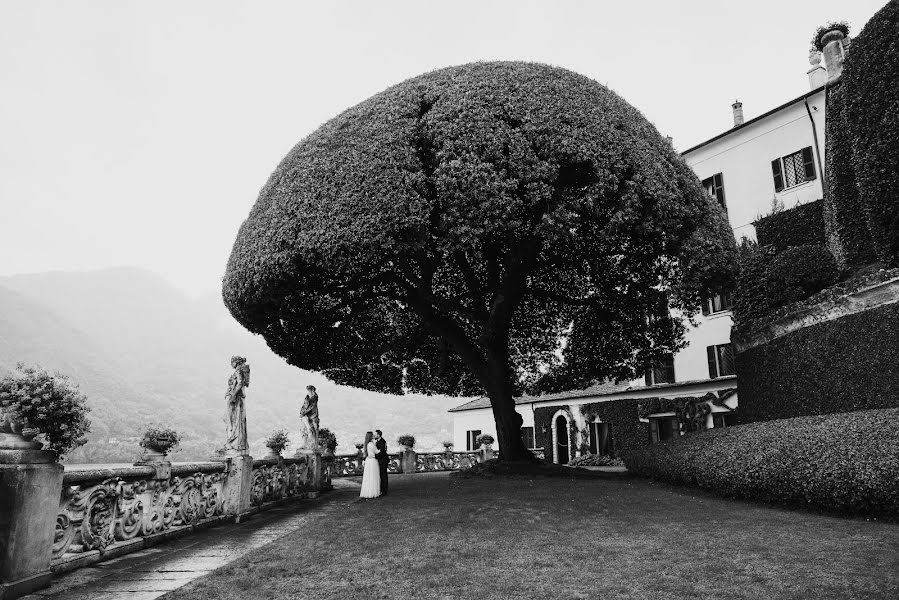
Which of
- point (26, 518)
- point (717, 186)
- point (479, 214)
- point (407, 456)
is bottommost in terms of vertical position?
point (407, 456)

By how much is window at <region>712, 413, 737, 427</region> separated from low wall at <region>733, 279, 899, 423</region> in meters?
7.81

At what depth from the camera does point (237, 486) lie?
11.1 metres

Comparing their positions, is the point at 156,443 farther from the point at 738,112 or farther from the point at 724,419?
the point at 738,112

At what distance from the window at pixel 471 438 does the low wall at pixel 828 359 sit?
23.3 metres

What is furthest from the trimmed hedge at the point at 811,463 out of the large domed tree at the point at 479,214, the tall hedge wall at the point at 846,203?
the tall hedge wall at the point at 846,203

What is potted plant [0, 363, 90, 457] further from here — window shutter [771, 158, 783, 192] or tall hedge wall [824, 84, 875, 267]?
window shutter [771, 158, 783, 192]

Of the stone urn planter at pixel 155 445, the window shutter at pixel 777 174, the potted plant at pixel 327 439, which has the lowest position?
the potted plant at pixel 327 439

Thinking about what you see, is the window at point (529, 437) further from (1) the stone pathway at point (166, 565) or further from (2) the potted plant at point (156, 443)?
(2) the potted plant at point (156, 443)

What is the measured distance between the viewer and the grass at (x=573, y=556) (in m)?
5.41

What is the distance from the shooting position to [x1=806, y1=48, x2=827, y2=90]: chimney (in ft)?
86.5

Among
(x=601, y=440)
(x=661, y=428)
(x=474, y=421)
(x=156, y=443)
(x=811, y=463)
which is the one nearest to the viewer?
(x=156, y=443)

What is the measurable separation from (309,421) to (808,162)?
916 inches

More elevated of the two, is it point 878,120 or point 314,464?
point 878,120

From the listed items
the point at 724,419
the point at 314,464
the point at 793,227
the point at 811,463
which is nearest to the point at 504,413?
the point at 314,464
